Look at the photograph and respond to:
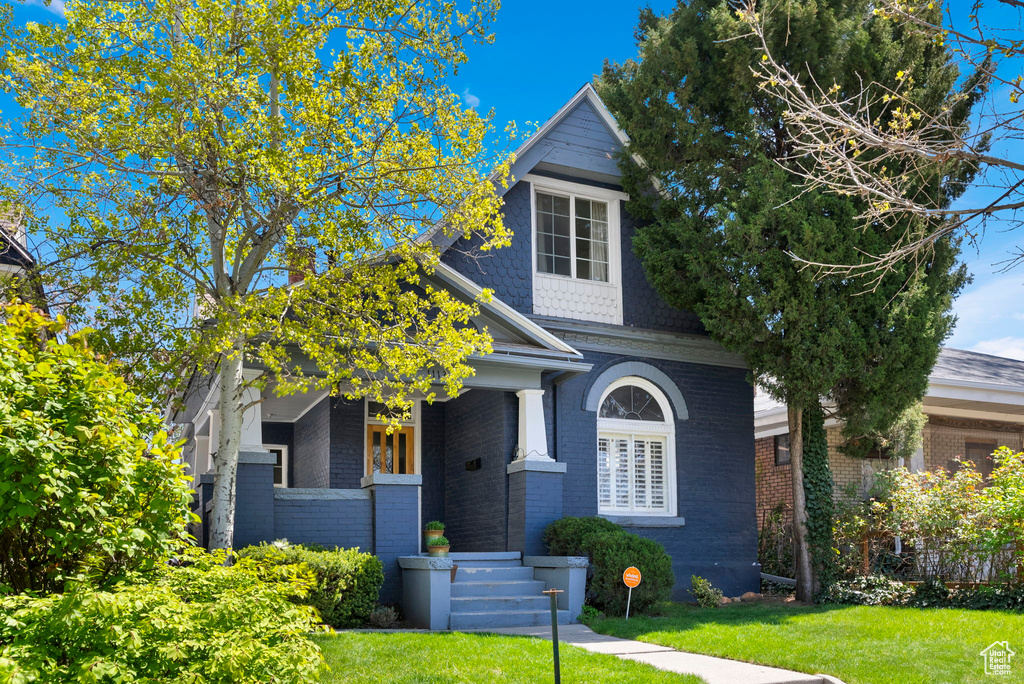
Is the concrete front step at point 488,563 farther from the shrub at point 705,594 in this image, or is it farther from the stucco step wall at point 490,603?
the shrub at point 705,594

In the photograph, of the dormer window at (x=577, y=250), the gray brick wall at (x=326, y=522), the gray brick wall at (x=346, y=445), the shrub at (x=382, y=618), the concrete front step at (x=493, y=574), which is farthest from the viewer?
the gray brick wall at (x=346, y=445)

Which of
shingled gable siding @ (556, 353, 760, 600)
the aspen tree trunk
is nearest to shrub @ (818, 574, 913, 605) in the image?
the aspen tree trunk

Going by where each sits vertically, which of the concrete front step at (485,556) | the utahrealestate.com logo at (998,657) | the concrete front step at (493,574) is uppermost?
the concrete front step at (485,556)

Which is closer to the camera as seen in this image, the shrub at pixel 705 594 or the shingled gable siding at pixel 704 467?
the shrub at pixel 705 594

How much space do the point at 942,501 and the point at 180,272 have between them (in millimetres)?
10904

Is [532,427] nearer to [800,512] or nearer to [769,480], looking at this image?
[800,512]

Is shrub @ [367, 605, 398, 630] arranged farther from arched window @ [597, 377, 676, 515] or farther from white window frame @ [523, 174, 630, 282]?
white window frame @ [523, 174, 630, 282]

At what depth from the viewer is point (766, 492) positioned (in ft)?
62.3

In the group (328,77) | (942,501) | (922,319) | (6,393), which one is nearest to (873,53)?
(922,319)

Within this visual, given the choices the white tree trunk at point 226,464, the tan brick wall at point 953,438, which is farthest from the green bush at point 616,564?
the tan brick wall at point 953,438

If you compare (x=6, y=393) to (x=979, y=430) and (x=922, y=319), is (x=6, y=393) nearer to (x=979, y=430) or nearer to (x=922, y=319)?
(x=922, y=319)

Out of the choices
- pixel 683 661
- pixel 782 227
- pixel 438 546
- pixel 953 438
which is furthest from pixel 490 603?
pixel 953 438

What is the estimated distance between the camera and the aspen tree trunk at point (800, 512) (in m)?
14.1

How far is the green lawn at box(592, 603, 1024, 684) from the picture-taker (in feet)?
28.0
